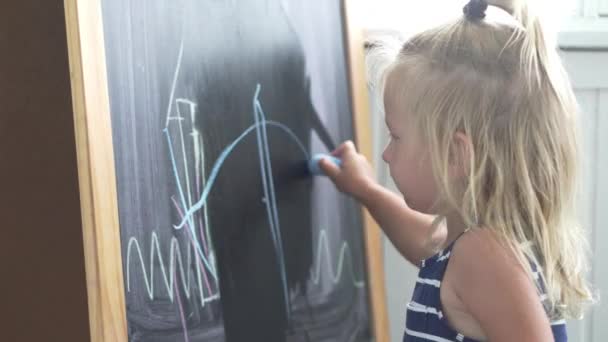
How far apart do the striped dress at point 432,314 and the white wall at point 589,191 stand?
1.80 feet

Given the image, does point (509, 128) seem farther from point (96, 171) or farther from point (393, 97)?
point (96, 171)

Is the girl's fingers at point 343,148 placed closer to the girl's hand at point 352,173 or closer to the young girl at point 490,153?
the girl's hand at point 352,173

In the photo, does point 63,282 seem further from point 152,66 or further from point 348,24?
point 348,24

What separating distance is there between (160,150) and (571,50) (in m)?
0.92

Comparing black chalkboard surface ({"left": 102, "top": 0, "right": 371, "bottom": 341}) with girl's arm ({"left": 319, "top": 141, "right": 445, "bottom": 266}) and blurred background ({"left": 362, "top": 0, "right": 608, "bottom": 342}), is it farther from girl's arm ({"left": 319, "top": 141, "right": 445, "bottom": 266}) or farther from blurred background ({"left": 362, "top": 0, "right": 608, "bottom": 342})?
blurred background ({"left": 362, "top": 0, "right": 608, "bottom": 342})

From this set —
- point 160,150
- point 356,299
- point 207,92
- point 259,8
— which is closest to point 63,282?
point 160,150

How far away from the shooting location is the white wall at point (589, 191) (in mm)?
1600

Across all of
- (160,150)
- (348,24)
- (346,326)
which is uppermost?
(348,24)

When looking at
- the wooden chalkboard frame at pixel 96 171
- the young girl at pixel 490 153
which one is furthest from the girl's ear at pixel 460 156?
the wooden chalkboard frame at pixel 96 171

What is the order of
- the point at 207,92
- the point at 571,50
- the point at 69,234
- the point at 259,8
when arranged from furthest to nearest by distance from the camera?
the point at 571,50
the point at 259,8
the point at 207,92
the point at 69,234

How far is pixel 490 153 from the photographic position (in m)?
0.99

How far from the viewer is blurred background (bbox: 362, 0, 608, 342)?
5.18ft

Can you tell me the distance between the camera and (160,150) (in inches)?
36.8

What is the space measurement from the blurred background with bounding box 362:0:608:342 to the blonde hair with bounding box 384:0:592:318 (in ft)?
1.77
